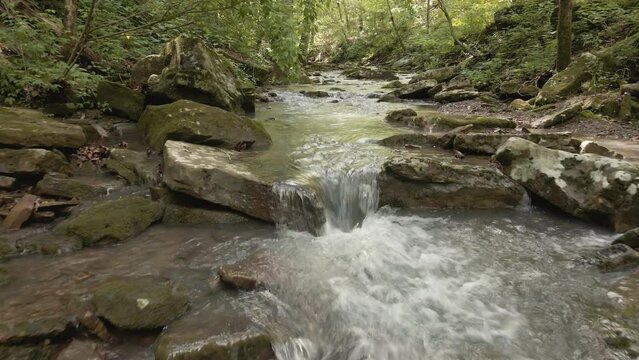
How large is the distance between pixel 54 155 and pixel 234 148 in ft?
8.27

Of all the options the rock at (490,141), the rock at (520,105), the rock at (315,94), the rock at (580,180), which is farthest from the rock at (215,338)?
the rock at (315,94)

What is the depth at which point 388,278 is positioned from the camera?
13.0 ft

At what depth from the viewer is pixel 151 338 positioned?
2.80m

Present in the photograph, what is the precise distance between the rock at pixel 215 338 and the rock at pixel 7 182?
293cm

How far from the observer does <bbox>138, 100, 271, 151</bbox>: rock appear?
6.12 meters

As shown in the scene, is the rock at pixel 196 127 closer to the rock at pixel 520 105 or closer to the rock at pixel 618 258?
the rock at pixel 618 258

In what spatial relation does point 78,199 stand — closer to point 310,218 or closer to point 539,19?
point 310,218

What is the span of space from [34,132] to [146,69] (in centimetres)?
387

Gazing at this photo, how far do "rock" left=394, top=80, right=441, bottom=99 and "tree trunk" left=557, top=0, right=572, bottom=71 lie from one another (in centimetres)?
447

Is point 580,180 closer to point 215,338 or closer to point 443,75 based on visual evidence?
point 215,338

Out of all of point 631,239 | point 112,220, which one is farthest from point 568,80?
point 112,220

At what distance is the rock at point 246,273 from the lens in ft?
11.4

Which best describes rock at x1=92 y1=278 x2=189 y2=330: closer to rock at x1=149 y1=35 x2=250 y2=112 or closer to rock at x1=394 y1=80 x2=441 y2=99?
rock at x1=149 y1=35 x2=250 y2=112

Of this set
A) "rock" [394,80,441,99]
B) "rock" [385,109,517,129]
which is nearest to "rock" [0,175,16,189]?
"rock" [385,109,517,129]
